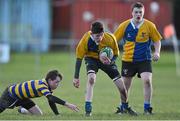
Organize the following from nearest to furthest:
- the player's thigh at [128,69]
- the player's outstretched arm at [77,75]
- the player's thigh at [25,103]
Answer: the player's outstretched arm at [77,75] < the player's thigh at [25,103] < the player's thigh at [128,69]

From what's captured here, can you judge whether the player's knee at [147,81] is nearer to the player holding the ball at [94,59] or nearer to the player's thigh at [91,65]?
the player holding the ball at [94,59]

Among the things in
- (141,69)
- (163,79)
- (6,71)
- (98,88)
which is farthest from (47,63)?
(141,69)

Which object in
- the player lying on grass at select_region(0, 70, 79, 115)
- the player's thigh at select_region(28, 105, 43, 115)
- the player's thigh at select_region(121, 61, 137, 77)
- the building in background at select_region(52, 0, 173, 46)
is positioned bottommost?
the player's thigh at select_region(28, 105, 43, 115)

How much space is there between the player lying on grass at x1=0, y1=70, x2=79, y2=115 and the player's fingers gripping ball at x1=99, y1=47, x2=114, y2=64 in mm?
957

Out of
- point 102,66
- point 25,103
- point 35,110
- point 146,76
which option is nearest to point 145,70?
point 146,76

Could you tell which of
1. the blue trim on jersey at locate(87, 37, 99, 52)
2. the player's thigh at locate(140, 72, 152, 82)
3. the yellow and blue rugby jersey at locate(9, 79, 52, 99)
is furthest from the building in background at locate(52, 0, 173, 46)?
the yellow and blue rugby jersey at locate(9, 79, 52, 99)

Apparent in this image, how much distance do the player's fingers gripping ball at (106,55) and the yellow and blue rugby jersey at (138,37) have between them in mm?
674

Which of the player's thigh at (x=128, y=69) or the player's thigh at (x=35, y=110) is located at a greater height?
the player's thigh at (x=128, y=69)

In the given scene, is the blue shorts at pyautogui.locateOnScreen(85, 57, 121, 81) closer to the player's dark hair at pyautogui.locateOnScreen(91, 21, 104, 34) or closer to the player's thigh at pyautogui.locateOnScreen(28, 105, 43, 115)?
the player's dark hair at pyautogui.locateOnScreen(91, 21, 104, 34)

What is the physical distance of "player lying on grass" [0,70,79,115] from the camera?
44.3ft

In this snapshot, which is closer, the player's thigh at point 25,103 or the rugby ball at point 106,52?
the rugby ball at point 106,52

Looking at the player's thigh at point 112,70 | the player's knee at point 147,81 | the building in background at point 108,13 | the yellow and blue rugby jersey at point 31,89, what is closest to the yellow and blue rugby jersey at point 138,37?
the player's knee at point 147,81

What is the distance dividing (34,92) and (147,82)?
2.30 metres

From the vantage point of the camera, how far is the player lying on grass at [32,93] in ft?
44.3
